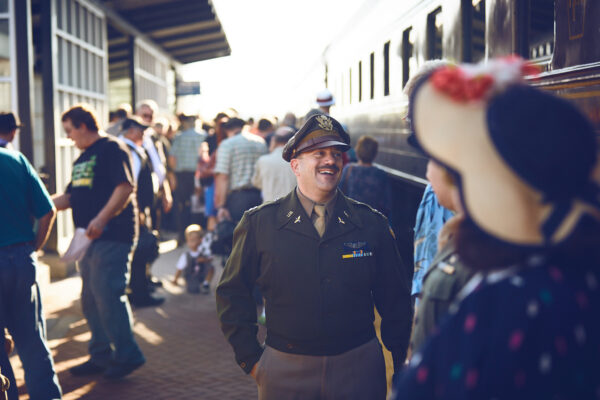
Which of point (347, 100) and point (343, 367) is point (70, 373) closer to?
point (343, 367)

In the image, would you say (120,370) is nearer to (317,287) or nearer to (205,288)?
(317,287)

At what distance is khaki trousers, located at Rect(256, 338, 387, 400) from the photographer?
2895 mm

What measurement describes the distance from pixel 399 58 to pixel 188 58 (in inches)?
600

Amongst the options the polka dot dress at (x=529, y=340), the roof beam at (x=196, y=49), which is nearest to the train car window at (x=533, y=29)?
the polka dot dress at (x=529, y=340)

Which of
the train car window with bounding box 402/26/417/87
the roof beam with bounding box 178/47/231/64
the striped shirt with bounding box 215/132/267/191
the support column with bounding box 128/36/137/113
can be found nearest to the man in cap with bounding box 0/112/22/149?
the striped shirt with bounding box 215/132/267/191

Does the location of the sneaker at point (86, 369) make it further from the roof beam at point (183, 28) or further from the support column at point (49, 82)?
the roof beam at point (183, 28)

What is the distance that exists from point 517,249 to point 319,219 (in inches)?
72.3

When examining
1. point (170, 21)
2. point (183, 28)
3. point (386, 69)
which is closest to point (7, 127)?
point (386, 69)

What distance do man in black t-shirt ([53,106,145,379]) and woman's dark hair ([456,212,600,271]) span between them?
4.33m

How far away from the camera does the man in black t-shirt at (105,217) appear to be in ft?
17.9

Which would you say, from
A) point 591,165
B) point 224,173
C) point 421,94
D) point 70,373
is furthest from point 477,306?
point 224,173

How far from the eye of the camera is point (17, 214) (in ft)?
14.7

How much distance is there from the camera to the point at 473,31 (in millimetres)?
6246

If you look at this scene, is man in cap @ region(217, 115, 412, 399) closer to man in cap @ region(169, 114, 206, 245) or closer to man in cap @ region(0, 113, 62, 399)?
man in cap @ region(0, 113, 62, 399)
